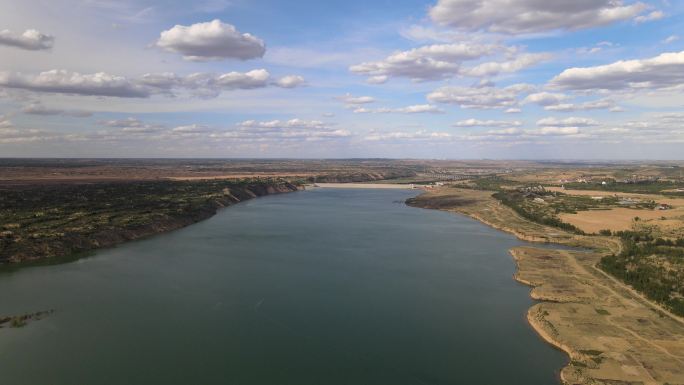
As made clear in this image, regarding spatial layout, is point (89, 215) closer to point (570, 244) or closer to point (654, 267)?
point (570, 244)

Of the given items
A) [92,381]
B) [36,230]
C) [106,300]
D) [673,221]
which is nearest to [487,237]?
[673,221]

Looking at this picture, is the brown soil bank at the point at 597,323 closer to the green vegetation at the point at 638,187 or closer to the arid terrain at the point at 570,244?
the arid terrain at the point at 570,244

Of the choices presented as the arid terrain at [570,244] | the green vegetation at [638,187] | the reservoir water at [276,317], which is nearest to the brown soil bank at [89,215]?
the arid terrain at [570,244]

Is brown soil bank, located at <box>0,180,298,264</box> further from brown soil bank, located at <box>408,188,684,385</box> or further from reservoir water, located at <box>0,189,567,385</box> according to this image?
brown soil bank, located at <box>408,188,684,385</box>

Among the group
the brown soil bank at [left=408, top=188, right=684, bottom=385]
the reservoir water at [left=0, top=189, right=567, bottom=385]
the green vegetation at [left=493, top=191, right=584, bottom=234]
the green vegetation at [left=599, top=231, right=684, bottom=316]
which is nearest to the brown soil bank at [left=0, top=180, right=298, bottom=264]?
the reservoir water at [left=0, top=189, right=567, bottom=385]

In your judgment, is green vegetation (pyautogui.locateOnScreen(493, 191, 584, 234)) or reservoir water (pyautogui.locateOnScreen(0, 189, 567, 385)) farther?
green vegetation (pyautogui.locateOnScreen(493, 191, 584, 234))

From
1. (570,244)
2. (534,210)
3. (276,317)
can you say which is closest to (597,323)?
(276,317)
